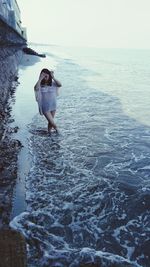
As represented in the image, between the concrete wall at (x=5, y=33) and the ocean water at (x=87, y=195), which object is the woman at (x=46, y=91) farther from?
the concrete wall at (x=5, y=33)

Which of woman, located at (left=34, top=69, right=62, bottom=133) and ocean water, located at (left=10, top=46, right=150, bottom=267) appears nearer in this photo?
ocean water, located at (left=10, top=46, right=150, bottom=267)

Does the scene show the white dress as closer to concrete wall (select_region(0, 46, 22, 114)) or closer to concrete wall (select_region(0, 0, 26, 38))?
concrete wall (select_region(0, 46, 22, 114))

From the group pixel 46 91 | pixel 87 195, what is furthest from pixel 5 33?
pixel 87 195

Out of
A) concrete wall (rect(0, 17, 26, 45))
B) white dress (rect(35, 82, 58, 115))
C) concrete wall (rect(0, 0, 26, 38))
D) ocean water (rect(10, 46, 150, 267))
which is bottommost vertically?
ocean water (rect(10, 46, 150, 267))

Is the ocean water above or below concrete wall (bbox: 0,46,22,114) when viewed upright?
below

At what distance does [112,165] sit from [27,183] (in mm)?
2305

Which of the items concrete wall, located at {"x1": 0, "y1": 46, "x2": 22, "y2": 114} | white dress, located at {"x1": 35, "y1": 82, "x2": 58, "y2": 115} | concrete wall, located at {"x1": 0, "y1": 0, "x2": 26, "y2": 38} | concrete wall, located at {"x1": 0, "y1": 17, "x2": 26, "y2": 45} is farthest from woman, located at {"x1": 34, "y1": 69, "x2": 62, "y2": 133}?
concrete wall, located at {"x1": 0, "y1": 17, "x2": 26, "y2": 45}

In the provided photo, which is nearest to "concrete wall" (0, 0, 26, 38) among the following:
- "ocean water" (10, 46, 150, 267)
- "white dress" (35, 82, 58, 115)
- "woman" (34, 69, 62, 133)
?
"woman" (34, 69, 62, 133)

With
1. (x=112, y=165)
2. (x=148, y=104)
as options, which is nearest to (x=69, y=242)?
(x=112, y=165)

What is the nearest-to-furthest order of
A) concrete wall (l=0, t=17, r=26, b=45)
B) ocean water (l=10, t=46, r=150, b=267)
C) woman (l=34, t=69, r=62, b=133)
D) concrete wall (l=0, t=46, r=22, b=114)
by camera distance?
ocean water (l=10, t=46, r=150, b=267)
woman (l=34, t=69, r=62, b=133)
concrete wall (l=0, t=46, r=22, b=114)
concrete wall (l=0, t=17, r=26, b=45)

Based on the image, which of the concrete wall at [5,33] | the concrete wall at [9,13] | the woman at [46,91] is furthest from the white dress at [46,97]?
the concrete wall at [5,33]

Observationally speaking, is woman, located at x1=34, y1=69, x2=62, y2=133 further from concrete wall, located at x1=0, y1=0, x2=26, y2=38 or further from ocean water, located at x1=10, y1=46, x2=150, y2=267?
concrete wall, located at x1=0, y1=0, x2=26, y2=38

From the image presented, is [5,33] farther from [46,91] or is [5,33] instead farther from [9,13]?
[9,13]

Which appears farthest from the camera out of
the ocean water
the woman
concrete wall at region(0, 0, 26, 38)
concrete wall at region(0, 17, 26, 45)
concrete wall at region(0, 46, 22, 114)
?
concrete wall at region(0, 0, 26, 38)
